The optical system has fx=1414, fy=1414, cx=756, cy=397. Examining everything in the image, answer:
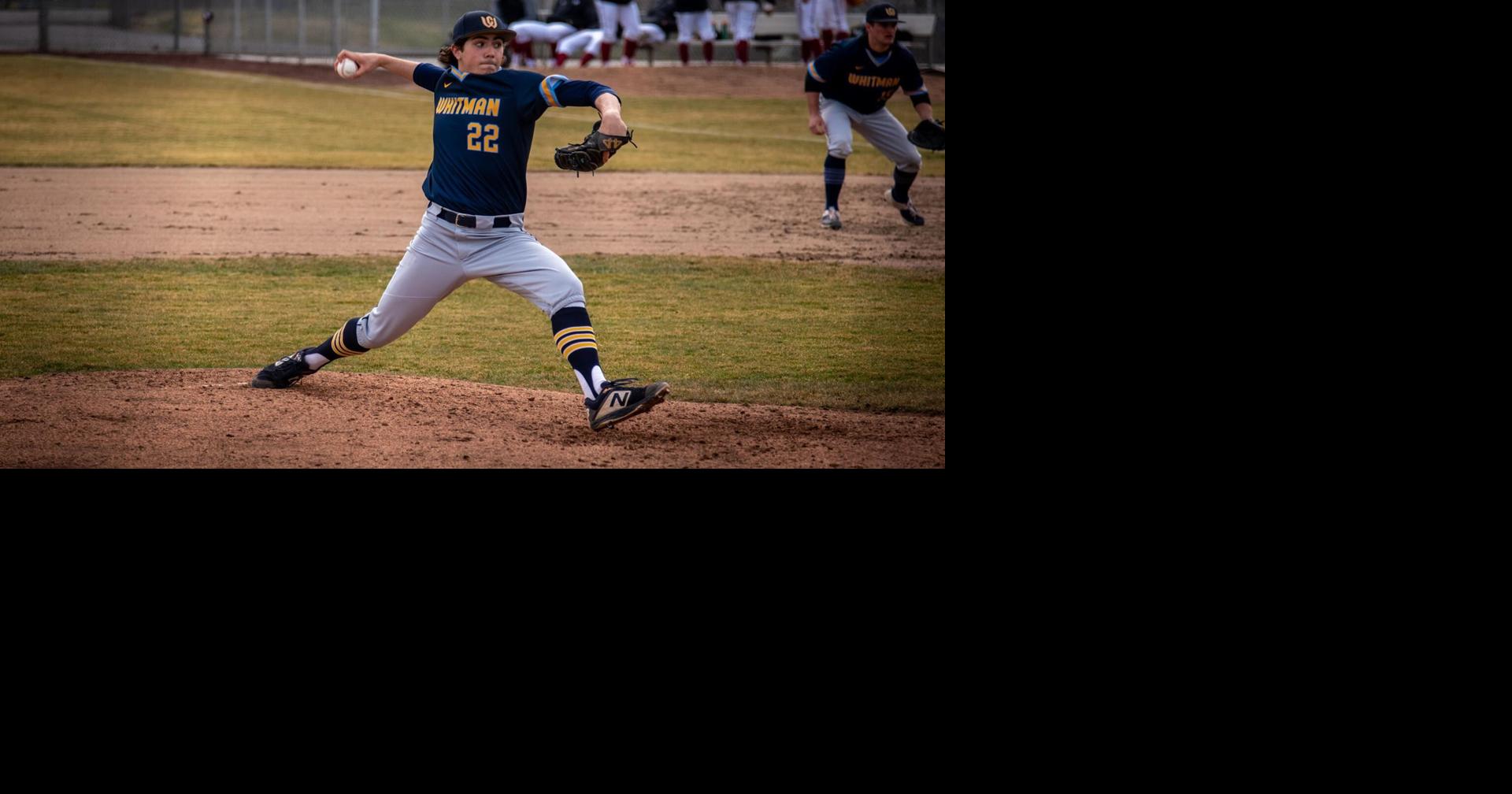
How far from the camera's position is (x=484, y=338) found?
6.75 metres

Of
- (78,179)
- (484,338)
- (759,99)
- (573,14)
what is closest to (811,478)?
(484,338)

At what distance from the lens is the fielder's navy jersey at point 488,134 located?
4.73 meters

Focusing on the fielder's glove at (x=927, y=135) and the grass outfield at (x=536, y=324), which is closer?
the grass outfield at (x=536, y=324)

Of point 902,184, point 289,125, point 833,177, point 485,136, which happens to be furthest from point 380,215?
point 289,125

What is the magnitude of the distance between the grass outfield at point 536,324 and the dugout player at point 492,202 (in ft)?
3.10

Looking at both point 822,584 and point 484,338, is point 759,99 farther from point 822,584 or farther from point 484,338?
point 822,584

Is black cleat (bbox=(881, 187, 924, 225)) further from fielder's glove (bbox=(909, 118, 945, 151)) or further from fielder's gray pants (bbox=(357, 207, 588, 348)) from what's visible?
fielder's gray pants (bbox=(357, 207, 588, 348))

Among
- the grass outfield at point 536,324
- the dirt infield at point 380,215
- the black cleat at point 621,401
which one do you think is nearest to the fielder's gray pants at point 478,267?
the black cleat at point 621,401

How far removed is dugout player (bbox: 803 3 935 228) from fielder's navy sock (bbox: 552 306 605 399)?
497cm

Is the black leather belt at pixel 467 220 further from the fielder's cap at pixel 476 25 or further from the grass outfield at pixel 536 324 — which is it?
the grass outfield at pixel 536 324

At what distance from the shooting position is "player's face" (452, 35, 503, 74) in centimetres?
474

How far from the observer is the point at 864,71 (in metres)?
9.62

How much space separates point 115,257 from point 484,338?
2.91 m

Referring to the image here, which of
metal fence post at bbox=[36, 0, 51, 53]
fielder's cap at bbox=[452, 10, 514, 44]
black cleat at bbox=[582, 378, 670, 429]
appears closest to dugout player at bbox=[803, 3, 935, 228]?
fielder's cap at bbox=[452, 10, 514, 44]
